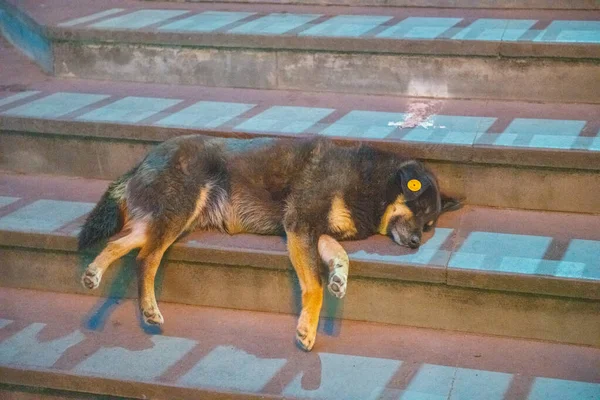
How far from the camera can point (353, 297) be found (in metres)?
4.13

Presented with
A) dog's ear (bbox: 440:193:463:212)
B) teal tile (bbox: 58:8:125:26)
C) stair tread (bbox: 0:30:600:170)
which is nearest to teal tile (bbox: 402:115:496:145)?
stair tread (bbox: 0:30:600:170)

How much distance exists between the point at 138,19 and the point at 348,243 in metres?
2.69

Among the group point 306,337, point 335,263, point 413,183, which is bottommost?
point 306,337

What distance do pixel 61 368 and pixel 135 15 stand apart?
309 centimetres

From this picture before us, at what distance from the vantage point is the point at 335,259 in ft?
13.1

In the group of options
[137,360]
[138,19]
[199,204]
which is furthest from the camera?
[138,19]

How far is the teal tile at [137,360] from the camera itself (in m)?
3.84

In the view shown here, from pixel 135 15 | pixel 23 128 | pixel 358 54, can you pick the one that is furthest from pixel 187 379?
pixel 135 15

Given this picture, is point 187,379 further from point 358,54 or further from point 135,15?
point 135,15

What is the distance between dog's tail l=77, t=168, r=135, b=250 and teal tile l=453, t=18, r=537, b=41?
7.11ft

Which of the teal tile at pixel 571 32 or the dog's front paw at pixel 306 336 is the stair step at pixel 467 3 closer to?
the teal tile at pixel 571 32

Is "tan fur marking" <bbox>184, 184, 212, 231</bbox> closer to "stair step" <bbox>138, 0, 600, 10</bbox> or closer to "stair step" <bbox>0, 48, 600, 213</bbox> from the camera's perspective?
"stair step" <bbox>0, 48, 600, 213</bbox>

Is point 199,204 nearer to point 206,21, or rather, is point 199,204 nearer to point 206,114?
point 206,114

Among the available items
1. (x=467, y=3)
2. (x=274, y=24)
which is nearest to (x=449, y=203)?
(x=274, y=24)
